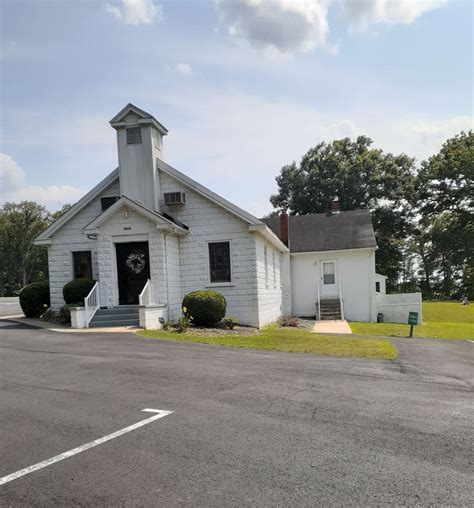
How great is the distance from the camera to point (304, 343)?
13.3 meters

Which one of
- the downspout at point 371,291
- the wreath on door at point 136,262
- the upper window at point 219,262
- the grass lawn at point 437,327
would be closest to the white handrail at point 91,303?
the wreath on door at point 136,262

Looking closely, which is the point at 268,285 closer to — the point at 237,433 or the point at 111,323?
the point at 111,323

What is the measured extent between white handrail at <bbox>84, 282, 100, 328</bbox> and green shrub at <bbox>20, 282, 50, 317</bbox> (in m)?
4.08

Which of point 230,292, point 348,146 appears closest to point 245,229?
point 230,292

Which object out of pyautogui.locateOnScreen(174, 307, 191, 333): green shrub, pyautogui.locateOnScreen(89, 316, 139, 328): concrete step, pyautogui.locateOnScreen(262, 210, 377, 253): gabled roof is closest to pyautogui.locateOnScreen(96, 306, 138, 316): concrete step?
pyautogui.locateOnScreen(89, 316, 139, 328): concrete step

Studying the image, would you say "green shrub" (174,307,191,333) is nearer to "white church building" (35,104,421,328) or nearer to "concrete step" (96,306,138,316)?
Result: "white church building" (35,104,421,328)

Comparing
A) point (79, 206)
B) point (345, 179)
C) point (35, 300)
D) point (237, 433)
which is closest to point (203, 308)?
point (79, 206)

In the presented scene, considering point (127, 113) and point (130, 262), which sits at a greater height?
point (127, 113)

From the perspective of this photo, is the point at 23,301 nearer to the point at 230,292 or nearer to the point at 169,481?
the point at 230,292

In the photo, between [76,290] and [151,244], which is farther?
[76,290]

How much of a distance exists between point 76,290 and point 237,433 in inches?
559

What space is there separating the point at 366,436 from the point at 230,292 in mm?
13486

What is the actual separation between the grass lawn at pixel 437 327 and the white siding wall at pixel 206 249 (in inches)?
183

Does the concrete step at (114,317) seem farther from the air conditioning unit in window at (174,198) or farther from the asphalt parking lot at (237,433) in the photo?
A: the asphalt parking lot at (237,433)
